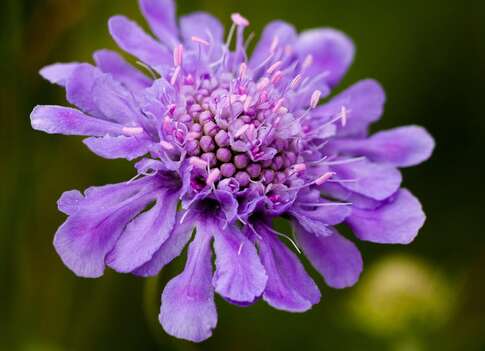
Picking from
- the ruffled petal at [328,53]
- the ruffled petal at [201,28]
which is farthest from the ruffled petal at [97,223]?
the ruffled petal at [328,53]

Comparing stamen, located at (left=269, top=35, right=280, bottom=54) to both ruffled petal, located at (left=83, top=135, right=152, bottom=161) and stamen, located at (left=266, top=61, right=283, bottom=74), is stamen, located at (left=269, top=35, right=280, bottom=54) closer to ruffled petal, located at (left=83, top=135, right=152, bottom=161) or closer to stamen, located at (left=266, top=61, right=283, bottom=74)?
stamen, located at (left=266, top=61, right=283, bottom=74)

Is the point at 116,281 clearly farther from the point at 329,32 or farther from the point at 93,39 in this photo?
the point at 329,32

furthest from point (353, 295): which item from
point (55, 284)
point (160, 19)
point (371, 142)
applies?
point (160, 19)

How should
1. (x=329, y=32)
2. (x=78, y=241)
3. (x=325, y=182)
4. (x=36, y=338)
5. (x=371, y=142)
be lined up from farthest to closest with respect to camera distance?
(x=36, y=338)
(x=329, y=32)
(x=371, y=142)
(x=325, y=182)
(x=78, y=241)

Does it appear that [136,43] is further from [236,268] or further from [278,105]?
[236,268]

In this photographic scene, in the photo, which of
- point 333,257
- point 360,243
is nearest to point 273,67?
point 333,257

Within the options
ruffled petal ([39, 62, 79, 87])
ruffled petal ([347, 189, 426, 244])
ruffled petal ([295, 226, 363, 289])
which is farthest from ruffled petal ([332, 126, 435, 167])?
ruffled petal ([39, 62, 79, 87])
